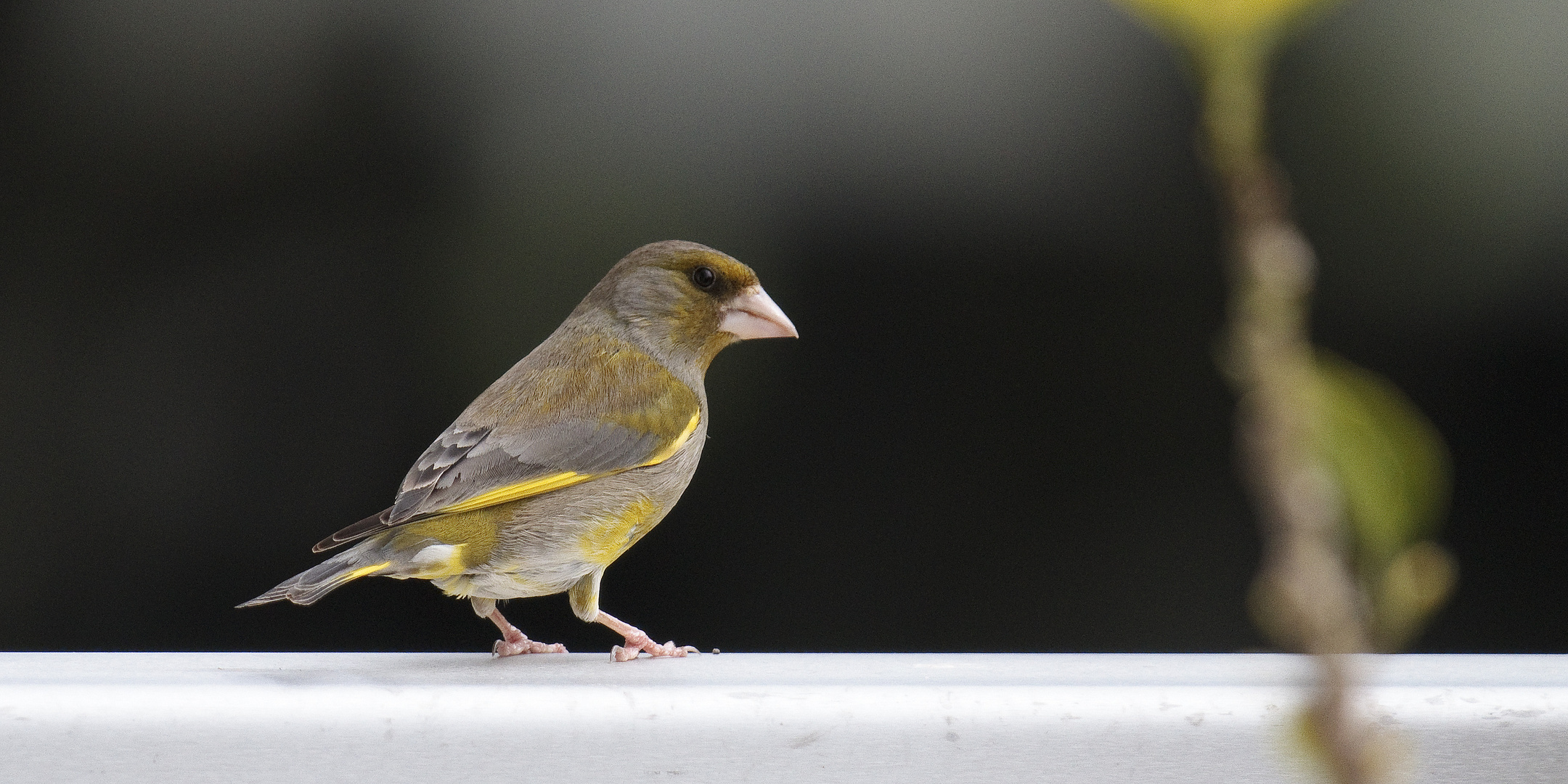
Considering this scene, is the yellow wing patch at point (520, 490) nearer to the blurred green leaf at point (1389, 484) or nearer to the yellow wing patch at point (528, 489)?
the yellow wing patch at point (528, 489)

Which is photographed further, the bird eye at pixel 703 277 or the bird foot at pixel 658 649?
the bird eye at pixel 703 277

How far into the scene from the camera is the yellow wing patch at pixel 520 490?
1.27 meters

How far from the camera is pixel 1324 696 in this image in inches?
6.1

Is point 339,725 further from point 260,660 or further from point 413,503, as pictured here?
point 413,503

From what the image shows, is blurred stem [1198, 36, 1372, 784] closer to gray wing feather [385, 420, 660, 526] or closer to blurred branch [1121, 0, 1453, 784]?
blurred branch [1121, 0, 1453, 784]

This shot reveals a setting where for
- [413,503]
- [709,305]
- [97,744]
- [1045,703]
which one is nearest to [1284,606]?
[1045,703]

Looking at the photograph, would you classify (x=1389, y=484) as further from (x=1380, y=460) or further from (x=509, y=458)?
(x=509, y=458)

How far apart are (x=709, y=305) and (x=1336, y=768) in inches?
54.2

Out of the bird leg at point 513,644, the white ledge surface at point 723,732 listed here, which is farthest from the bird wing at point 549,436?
the white ledge surface at point 723,732

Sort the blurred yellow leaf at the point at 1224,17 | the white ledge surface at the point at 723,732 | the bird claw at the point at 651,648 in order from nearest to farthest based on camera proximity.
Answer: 1. the blurred yellow leaf at the point at 1224,17
2. the white ledge surface at the point at 723,732
3. the bird claw at the point at 651,648

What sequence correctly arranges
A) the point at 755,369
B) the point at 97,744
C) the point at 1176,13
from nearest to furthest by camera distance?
the point at 1176,13, the point at 97,744, the point at 755,369

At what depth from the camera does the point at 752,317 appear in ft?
4.93

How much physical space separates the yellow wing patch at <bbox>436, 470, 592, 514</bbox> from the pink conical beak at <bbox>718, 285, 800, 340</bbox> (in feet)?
0.89

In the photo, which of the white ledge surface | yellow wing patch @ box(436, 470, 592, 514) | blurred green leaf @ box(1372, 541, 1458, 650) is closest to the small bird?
yellow wing patch @ box(436, 470, 592, 514)
